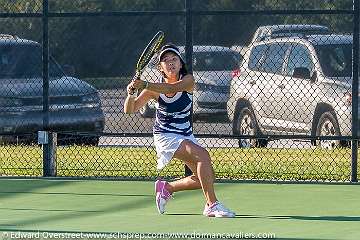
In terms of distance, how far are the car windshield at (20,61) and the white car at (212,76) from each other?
1473 mm

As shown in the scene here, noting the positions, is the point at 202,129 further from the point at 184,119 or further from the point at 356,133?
the point at 184,119

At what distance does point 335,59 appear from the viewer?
13367 millimetres

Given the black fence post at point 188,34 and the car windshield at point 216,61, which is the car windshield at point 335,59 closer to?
the car windshield at point 216,61

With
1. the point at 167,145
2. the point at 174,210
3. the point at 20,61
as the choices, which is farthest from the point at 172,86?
the point at 20,61

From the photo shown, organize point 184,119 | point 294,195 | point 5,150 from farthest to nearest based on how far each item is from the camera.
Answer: point 5,150
point 294,195
point 184,119

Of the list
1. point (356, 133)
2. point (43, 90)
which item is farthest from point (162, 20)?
point (356, 133)

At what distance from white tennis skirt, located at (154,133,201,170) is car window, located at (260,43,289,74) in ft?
10.7

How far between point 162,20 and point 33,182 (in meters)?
2.25

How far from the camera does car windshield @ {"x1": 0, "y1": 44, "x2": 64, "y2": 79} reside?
13930 mm

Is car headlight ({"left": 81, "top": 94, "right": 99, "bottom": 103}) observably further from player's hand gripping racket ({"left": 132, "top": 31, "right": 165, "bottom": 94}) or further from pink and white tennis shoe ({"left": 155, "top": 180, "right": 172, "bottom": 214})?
pink and white tennis shoe ({"left": 155, "top": 180, "right": 172, "bottom": 214})

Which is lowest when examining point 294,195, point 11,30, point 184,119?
point 294,195

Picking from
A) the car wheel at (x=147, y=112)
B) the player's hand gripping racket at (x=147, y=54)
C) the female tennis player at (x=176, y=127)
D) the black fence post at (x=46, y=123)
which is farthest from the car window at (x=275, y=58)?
the female tennis player at (x=176, y=127)

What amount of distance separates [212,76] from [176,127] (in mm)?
3104

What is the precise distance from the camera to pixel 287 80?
1349 cm
